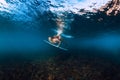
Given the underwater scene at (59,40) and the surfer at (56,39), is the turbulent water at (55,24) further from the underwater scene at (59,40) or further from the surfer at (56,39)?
the surfer at (56,39)

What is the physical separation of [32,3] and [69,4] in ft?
5.76

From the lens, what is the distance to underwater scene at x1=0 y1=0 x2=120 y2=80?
29.0 ft

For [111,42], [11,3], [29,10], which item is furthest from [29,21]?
[111,42]

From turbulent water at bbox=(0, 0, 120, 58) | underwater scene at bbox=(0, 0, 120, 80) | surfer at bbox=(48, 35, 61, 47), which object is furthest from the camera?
surfer at bbox=(48, 35, 61, 47)

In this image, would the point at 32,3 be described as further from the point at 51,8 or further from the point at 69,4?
the point at 69,4

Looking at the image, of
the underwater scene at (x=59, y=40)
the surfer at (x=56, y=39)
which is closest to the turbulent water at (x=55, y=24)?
the underwater scene at (x=59, y=40)

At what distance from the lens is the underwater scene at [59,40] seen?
883 centimetres

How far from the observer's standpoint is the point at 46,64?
12820mm

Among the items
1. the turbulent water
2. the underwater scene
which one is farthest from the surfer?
the turbulent water

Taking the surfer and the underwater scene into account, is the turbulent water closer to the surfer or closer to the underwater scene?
the underwater scene

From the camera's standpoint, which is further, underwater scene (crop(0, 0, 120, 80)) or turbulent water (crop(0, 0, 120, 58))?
underwater scene (crop(0, 0, 120, 80))

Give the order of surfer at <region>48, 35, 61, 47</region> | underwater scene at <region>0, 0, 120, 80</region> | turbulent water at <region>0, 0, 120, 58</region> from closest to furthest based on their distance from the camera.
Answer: turbulent water at <region>0, 0, 120, 58</region>
underwater scene at <region>0, 0, 120, 80</region>
surfer at <region>48, 35, 61, 47</region>

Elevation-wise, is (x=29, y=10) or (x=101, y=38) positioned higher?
(x=29, y=10)

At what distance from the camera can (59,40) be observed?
12.4 metres
